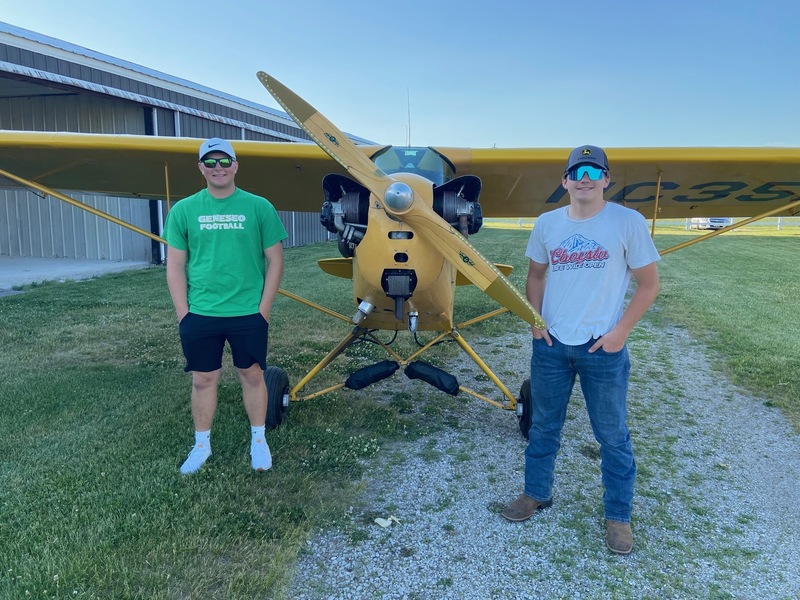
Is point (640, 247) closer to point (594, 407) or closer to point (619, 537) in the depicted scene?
point (594, 407)

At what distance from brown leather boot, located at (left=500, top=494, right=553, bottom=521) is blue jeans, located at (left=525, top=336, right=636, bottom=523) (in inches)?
6.0

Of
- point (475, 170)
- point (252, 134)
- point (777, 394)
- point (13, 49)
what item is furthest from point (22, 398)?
point (252, 134)

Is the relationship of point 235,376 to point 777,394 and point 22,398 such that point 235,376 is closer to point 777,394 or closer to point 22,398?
point 22,398

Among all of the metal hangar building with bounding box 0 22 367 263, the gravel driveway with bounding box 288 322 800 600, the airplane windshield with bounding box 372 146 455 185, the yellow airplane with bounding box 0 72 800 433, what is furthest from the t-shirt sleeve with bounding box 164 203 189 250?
the metal hangar building with bounding box 0 22 367 263

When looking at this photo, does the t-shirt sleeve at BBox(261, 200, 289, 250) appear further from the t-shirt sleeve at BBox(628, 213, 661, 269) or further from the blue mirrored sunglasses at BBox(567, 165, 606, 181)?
the t-shirt sleeve at BBox(628, 213, 661, 269)

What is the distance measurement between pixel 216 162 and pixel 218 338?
3.35ft

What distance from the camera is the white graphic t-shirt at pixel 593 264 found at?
2418 mm

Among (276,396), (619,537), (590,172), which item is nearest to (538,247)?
(590,172)

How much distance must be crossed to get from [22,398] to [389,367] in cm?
308

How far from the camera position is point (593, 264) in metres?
2.46

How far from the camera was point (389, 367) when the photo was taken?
12.8 ft

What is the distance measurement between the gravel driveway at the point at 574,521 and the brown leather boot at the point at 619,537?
4 cm

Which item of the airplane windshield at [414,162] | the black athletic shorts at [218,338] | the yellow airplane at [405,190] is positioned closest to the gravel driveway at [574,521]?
the yellow airplane at [405,190]

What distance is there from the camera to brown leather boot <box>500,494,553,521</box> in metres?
2.82
